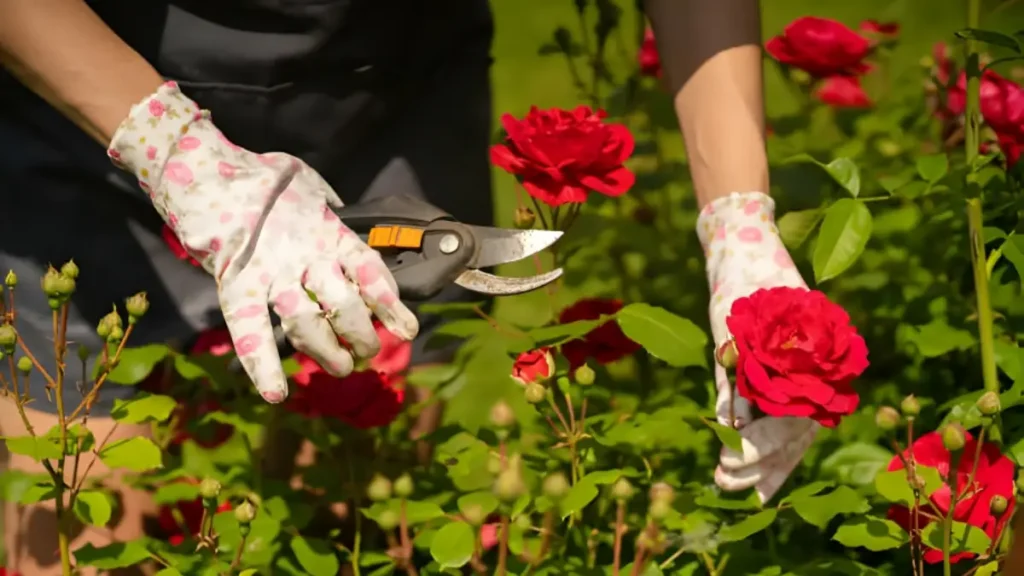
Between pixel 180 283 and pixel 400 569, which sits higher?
pixel 180 283

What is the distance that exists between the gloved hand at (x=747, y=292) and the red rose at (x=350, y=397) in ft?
0.91

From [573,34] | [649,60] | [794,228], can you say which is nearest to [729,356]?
[794,228]

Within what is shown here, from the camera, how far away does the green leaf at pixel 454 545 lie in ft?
2.17

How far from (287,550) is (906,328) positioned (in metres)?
0.63

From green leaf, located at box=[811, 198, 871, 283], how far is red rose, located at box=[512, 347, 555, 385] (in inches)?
8.3

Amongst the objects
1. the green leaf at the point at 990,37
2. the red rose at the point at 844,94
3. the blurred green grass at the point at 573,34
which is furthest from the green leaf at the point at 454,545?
the blurred green grass at the point at 573,34

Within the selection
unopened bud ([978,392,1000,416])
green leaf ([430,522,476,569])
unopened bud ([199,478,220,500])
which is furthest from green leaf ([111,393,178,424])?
unopened bud ([978,392,1000,416])

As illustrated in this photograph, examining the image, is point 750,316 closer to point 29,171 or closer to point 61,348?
point 61,348

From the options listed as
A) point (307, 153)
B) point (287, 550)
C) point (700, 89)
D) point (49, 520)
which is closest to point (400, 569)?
point (287, 550)

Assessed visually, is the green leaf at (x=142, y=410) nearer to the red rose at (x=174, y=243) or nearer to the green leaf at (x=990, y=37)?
the red rose at (x=174, y=243)

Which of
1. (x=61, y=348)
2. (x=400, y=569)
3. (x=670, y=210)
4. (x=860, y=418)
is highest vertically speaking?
(x=61, y=348)

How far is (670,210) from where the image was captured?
4.16ft

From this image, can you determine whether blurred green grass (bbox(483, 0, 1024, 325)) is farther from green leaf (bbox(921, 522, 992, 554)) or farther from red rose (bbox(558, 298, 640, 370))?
green leaf (bbox(921, 522, 992, 554))

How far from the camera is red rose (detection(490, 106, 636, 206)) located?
2.61ft
